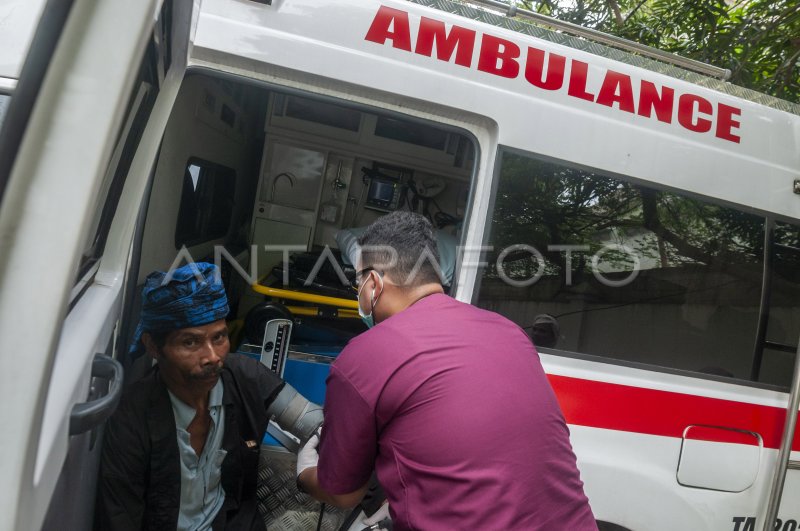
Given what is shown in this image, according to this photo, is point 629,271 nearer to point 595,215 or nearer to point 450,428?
point 595,215

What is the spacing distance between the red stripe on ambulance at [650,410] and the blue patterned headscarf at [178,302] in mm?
1156

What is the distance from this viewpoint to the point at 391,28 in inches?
77.5

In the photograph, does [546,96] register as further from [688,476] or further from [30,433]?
[30,433]

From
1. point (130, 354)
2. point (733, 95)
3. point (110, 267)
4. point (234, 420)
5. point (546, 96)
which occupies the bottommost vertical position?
point (234, 420)

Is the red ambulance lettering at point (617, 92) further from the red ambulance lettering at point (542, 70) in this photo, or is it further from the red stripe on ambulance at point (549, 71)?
the red ambulance lettering at point (542, 70)

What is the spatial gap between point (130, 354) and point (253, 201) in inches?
139

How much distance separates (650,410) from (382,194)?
3.32m

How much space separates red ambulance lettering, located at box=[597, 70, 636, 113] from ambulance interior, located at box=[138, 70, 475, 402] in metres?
1.66

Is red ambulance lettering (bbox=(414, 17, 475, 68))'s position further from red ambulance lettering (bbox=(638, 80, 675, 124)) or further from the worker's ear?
the worker's ear

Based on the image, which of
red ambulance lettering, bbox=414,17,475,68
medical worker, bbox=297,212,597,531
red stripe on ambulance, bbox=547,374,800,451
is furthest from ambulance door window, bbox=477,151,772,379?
medical worker, bbox=297,212,597,531

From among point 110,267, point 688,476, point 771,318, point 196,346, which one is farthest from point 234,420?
point 771,318

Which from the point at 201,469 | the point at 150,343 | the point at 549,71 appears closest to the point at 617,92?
the point at 549,71

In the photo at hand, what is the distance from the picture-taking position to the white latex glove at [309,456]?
69.7 inches

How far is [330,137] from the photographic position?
15.9ft
